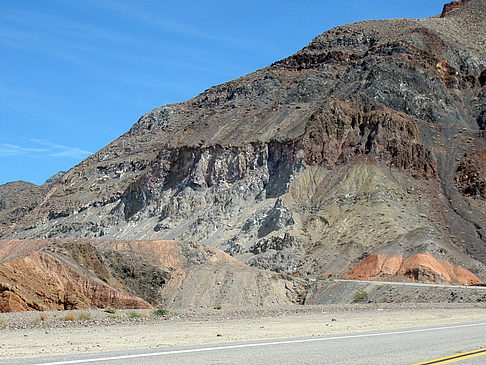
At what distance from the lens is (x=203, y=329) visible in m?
17.5

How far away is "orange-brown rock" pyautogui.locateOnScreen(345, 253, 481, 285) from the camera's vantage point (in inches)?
1987

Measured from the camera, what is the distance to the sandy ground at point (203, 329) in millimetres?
13273

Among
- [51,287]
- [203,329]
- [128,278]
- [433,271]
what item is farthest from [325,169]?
[203,329]

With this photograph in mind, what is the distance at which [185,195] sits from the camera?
83875mm

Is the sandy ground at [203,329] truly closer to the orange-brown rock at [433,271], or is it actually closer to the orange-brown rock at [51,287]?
the orange-brown rock at [51,287]

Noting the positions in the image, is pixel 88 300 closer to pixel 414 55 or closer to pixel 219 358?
pixel 219 358

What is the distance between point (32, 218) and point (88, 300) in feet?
251

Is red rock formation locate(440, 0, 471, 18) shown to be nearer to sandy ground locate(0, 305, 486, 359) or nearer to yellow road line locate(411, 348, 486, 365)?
sandy ground locate(0, 305, 486, 359)

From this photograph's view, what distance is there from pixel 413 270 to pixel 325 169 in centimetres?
2774

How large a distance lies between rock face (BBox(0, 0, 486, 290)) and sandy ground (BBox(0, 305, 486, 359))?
2964cm

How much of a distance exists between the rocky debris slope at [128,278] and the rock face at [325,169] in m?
17.3

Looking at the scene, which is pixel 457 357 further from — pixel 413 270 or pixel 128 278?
pixel 413 270

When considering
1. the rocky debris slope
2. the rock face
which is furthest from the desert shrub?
the rock face

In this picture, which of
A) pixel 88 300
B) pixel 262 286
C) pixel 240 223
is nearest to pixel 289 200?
pixel 240 223
